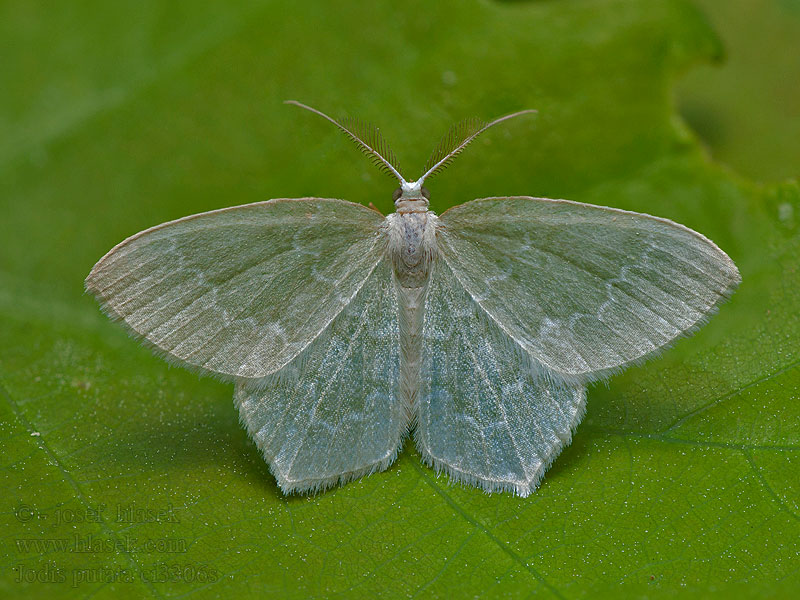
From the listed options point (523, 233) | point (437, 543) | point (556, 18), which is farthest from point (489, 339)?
point (556, 18)

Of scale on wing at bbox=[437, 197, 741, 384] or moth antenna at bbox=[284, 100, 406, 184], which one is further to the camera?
moth antenna at bbox=[284, 100, 406, 184]

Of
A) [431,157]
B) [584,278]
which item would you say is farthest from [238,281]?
[584,278]

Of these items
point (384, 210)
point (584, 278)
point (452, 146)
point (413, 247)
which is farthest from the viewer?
point (384, 210)

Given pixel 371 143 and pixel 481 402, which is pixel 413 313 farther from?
pixel 371 143

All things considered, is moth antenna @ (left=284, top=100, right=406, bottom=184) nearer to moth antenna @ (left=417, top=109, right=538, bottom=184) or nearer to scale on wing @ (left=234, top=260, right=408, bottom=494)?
moth antenna @ (left=417, top=109, right=538, bottom=184)

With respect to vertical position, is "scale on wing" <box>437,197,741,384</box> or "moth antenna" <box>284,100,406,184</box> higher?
"moth antenna" <box>284,100,406,184</box>

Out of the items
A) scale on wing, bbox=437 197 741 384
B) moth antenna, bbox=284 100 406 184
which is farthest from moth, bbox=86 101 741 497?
moth antenna, bbox=284 100 406 184
